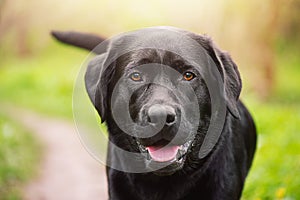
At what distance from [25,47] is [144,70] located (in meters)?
16.0

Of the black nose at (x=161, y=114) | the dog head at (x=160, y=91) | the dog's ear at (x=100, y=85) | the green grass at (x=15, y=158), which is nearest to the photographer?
the black nose at (x=161, y=114)

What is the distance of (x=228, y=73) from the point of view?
3.39m

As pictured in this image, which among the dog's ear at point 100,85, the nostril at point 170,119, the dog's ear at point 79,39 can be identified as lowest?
the dog's ear at point 79,39

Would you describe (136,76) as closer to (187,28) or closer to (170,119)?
(170,119)

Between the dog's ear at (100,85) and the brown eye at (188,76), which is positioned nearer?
the brown eye at (188,76)

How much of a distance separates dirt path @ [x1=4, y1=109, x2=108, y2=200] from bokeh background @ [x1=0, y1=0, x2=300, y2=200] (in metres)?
0.17

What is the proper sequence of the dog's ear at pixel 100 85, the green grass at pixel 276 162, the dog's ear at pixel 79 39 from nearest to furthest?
1. the dog's ear at pixel 100 85
2. the green grass at pixel 276 162
3. the dog's ear at pixel 79 39

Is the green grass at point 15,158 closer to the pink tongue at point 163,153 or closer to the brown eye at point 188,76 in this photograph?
the pink tongue at point 163,153

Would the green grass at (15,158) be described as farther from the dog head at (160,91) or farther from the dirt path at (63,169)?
the dog head at (160,91)

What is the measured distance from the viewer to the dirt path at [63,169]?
5.45 m

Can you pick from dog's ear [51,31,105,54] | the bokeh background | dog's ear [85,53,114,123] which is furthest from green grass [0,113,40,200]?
dog's ear [85,53,114,123]

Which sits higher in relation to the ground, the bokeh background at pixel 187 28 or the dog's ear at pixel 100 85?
the dog's ear at pixel 100 85

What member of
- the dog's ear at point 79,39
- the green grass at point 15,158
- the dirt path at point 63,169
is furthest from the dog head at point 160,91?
the dirt path at point 63,169

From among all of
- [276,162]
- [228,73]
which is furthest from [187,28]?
[228,73]
